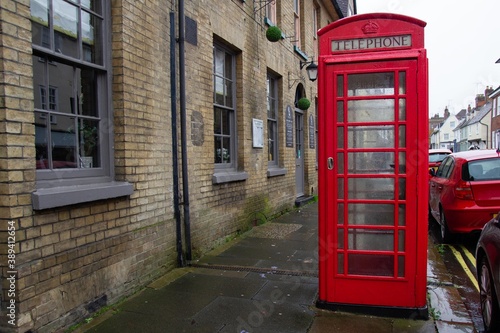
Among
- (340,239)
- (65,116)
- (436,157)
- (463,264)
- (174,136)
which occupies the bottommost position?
(463,264)

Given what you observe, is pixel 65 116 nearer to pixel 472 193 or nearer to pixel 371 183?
pixel 371 183

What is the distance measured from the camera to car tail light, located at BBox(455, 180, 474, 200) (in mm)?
6445

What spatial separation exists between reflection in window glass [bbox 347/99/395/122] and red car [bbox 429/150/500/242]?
3511 millimetres

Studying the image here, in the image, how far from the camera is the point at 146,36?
479cm

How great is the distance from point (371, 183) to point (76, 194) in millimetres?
2800

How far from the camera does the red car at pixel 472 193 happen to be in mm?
6316

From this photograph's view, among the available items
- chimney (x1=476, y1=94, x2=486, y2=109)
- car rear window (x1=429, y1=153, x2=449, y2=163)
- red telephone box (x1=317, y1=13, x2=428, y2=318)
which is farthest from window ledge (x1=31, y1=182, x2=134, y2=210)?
chimney (x1=476, y1=94, x2=486, y2=109)

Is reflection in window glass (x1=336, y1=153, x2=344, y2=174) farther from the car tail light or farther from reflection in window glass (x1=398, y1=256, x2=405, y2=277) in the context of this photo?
the car tail light

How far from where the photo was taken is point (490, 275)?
11.6 ft

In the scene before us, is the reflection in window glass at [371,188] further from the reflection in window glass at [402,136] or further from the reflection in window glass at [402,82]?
the reflection in window glass at [402,82]

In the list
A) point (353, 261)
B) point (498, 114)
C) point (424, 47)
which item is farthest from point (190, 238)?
point (498, 114)

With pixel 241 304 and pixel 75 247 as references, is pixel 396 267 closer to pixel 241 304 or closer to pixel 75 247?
pixel 241 304

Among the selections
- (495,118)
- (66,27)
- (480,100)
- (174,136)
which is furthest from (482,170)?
(480,100)

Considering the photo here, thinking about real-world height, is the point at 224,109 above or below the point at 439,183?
→ above
